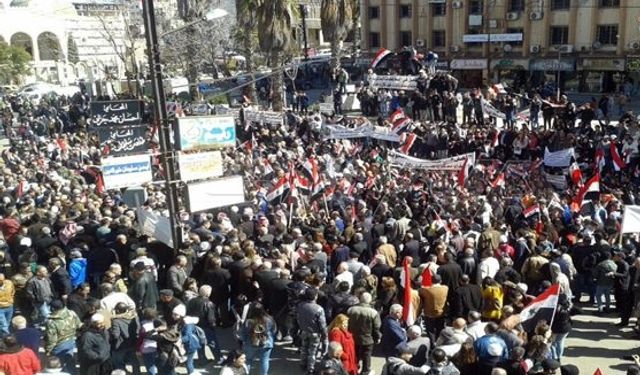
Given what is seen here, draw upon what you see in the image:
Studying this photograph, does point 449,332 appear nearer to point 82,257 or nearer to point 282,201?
point 82,257

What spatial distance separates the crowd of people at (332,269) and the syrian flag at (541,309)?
0.33 ft

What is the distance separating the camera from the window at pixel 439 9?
48.1 m

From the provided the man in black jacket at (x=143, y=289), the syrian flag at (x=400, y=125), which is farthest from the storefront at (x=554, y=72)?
the man in black jacket at (x=143, y=289)

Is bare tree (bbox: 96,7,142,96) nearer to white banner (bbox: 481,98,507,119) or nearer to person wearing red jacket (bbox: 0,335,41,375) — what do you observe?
white banner (bbox: 481,98,507,119)

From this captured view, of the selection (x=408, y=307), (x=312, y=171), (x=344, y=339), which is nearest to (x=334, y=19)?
(x=312, y=171)

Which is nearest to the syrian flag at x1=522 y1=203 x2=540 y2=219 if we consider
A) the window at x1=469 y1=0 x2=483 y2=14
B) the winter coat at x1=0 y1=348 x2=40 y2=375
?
the winter coat at x1=0 y1=348 x2=40 y2=375

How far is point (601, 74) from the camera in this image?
4081cm

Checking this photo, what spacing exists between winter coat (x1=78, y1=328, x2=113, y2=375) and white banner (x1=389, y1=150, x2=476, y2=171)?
10141mm

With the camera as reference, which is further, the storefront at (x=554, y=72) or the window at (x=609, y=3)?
the storefront at (x=554, y=72)

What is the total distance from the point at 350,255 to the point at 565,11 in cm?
3631

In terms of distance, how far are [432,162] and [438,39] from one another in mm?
34653

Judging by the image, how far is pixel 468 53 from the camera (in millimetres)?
47000

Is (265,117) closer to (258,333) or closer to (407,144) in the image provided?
(407,144)

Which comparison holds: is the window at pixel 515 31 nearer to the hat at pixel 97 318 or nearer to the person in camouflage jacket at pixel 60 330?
the person in camouflage jacket at pixel 60 330
